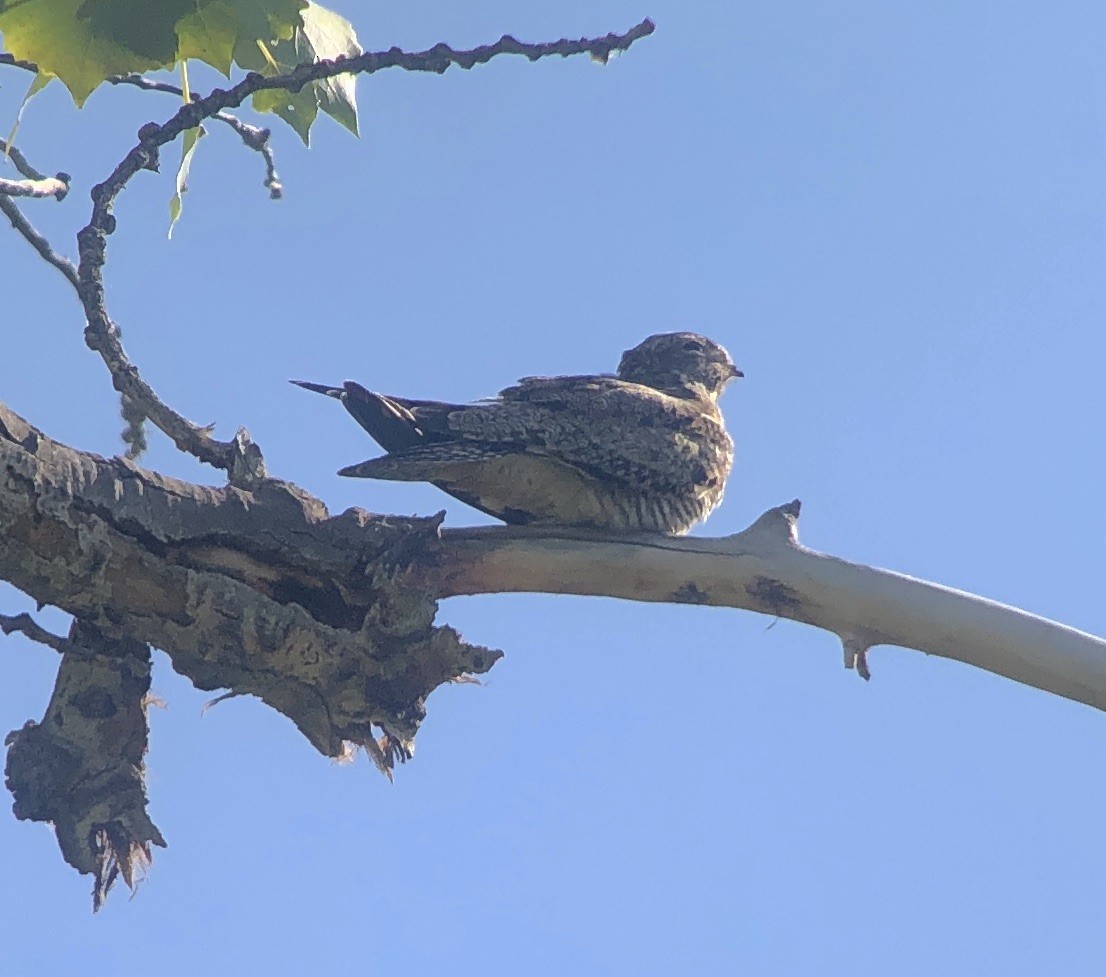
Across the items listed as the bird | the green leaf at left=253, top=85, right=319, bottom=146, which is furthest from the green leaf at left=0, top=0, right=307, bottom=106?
the bird

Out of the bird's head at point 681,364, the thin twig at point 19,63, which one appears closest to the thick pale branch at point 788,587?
the thin twig at point 19,63

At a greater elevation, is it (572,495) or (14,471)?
(572,495)

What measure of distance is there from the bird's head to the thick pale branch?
228 centimetres

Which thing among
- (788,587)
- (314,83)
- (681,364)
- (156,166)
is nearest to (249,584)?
(156,166)

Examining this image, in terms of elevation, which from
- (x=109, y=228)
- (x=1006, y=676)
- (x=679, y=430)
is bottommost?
(x=1006, y=676)

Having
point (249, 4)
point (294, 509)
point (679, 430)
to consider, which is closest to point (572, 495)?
point (679, 430)

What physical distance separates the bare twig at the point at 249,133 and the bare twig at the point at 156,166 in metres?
0.51

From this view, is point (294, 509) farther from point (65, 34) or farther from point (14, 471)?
point (65, 34)

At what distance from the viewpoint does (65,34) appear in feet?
10.4

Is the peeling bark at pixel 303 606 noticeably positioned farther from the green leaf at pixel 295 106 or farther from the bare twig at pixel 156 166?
the green leaf at pixel 295 106

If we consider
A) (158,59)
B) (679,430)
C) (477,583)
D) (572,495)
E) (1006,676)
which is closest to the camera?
(158,59)

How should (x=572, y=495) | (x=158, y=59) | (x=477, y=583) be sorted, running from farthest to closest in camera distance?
(x=572, y=495) < (x=477, y=583) < (x=158, y=59)

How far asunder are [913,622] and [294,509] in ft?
5.68

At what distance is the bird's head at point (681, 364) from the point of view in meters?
6.28
